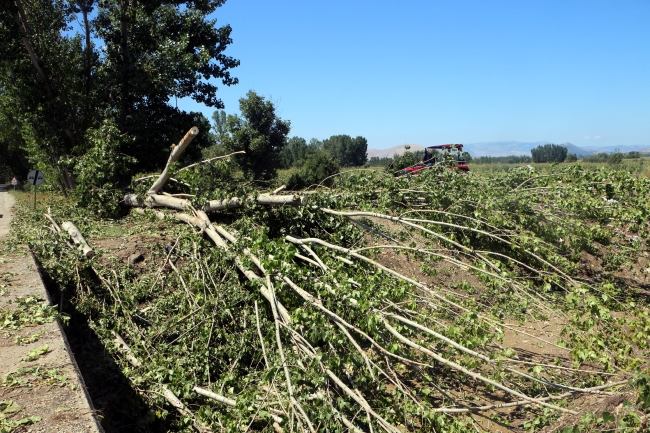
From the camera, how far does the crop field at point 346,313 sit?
3.55 metres

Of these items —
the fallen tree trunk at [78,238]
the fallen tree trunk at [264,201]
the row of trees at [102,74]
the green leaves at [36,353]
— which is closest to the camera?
the green leaves at [36,353]

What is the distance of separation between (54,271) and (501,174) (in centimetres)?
680

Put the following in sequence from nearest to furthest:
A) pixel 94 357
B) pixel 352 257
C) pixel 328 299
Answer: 1. pixel 328 299
2. pixel 94 357
3. pixel 352 257

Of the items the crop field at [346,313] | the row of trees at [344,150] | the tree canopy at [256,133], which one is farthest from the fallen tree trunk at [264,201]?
the row of trees at [344,150]

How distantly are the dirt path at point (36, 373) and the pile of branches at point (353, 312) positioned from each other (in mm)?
626

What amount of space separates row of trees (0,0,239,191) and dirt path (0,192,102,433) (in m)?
5.83

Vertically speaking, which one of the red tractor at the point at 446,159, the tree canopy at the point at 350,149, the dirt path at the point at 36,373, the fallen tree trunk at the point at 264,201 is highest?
the tree canopy at the point at 350,149

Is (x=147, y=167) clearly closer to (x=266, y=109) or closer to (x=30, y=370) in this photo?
(x=30, y=370)

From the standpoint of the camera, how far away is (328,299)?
4.21 m

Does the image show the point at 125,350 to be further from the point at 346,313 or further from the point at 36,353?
the point at 346,313

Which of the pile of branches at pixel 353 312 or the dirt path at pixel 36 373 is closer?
the dirt path at pixel 36 373

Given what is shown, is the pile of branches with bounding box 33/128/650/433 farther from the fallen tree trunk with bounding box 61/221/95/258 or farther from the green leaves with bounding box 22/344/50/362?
the green leaves with bounding box 22/344/50/362

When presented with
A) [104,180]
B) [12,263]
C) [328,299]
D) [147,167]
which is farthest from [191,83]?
[328,299]

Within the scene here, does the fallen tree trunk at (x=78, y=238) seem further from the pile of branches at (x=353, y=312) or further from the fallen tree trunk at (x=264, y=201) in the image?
the fallen tree trunk at (x=264, y=201)
